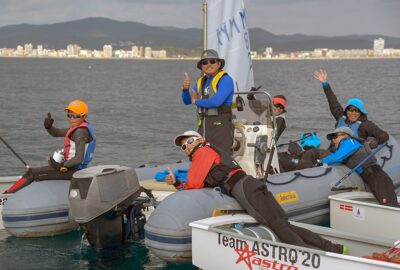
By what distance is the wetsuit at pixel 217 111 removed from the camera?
7.47 meters

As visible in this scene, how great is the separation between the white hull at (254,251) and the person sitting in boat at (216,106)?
4.65 ft

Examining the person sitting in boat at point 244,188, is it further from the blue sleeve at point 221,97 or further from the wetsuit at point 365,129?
the wetsuit at point 365,129

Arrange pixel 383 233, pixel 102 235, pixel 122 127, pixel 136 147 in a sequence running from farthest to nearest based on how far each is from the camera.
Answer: pixel 122 127, pixel 136 147, pixel 383 233, pixel 102 235

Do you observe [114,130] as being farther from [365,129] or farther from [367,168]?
[367,168]

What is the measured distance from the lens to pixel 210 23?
9.54 meters

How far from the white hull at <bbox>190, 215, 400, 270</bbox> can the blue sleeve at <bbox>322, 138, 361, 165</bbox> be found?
1833 millimetres

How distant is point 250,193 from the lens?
6.27 metres

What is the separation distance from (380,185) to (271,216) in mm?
2248

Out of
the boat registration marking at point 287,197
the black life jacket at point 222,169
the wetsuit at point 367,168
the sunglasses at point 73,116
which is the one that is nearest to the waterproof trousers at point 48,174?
the sunglasses at point 73,116

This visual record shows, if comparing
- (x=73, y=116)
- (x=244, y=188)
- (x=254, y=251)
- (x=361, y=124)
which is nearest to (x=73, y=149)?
(x=73, y=116)

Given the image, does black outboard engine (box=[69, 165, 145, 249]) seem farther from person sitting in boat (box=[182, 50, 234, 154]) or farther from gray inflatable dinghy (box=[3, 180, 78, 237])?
person sitting in boat (box=[182, 50, 234, 154])

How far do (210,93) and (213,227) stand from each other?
6.93ft

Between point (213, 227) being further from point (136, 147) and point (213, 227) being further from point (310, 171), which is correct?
point (136, 147)

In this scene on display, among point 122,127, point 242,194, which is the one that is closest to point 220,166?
point 242,194
